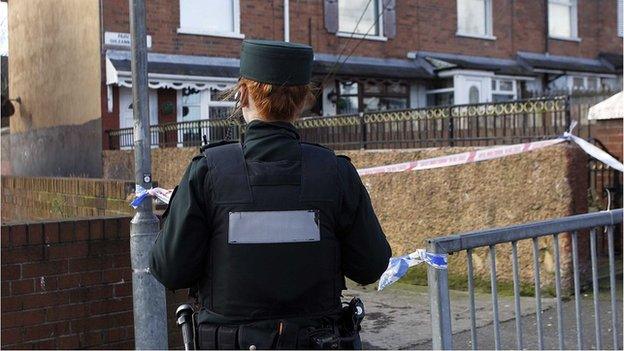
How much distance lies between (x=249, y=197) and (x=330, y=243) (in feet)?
1.12

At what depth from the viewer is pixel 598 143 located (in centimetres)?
822

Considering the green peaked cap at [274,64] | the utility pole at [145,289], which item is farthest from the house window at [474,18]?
the green peaked cap at [274,64]

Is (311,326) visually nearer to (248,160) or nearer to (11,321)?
(248,160)

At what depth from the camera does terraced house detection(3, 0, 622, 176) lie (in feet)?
52.3

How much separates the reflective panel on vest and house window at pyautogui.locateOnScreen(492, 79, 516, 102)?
A: 18576 mm

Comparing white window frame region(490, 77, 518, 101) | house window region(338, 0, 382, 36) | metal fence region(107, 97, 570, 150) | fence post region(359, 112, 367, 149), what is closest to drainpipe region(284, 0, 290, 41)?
house window region(338, 0, 382, 36)

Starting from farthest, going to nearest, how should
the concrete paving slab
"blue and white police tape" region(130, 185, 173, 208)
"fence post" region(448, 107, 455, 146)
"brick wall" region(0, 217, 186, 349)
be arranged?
"fence post" region(448, 107, 455, 146), the concrete paving slab, "blue and white police tape" region(130, 185, 173, 208), "brick wall" region(0, 217, 186, 349)

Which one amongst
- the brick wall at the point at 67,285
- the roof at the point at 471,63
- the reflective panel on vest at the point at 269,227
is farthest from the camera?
the roof at the point at 471,63

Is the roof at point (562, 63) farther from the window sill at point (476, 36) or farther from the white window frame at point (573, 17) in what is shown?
the window sill at point (476, 36)

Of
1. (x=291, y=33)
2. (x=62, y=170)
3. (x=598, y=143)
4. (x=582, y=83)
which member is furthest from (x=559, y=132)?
(x=582, y=83)

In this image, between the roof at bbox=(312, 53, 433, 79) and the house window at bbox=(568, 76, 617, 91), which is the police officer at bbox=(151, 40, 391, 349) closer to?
the roof at bbox=(312, 53, 433, 79)

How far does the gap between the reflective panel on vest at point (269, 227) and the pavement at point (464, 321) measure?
3088mm

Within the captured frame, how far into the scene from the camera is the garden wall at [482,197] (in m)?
7.04

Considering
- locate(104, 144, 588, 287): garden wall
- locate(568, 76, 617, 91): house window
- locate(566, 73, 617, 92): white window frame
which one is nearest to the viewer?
locate(104, 144, 588, 287): garden wall
